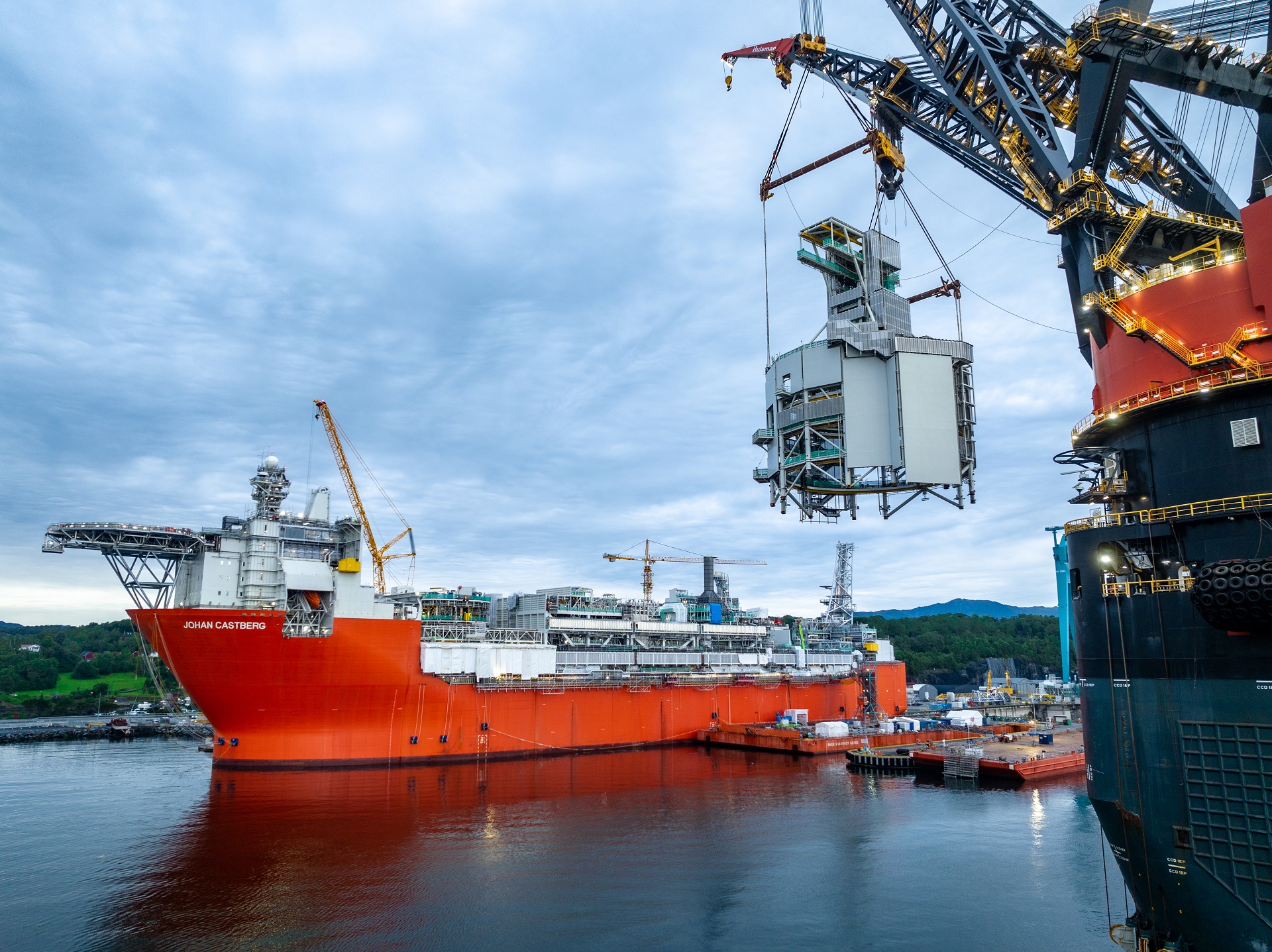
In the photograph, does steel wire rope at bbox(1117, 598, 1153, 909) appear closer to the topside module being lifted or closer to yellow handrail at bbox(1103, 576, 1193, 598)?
yellow handrail at bbox(1103, 576, 1193, 598)

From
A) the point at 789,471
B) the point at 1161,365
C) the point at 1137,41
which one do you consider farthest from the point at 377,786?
the point at 1137,41

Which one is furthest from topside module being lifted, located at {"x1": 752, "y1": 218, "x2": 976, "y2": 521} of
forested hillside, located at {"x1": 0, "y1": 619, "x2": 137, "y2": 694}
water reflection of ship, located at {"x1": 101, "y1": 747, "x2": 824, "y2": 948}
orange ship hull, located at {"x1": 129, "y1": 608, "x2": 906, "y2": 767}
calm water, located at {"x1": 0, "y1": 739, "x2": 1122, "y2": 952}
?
forested hillside, located at {"x1": 0, "y1": 619, "x2": 137, "y2": 694}

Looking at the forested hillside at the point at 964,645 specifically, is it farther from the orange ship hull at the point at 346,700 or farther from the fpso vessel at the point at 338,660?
the orange ship hull at the point at 346,700

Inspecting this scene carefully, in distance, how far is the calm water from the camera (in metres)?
21.9

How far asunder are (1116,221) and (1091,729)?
45.2 feet

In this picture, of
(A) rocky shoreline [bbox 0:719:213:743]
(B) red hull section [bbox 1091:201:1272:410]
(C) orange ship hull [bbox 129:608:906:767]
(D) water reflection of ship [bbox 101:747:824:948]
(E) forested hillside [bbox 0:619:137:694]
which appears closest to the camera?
(B) red hull section [bbox 1091:201:1272:410]

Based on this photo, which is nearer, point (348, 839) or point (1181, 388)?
point (1181, 388)

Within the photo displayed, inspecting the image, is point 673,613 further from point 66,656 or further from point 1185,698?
point 66,656

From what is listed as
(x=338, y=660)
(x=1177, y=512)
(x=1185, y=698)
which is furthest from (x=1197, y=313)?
(x=338, y=660)

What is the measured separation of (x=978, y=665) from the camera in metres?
155

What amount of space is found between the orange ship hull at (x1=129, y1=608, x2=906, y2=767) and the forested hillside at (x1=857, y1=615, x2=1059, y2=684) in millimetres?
100406

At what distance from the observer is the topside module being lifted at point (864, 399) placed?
16.7 m

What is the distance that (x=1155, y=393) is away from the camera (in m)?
18.6

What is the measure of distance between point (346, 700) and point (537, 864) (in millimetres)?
21768
